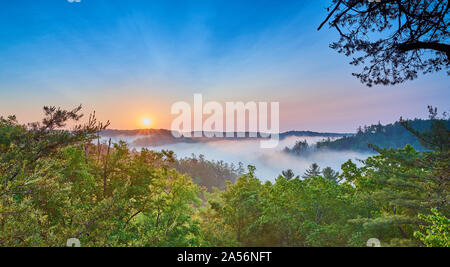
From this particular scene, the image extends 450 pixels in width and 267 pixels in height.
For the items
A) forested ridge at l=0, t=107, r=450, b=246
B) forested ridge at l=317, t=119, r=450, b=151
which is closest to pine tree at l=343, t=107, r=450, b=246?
forested ridge at l=0, t=107, r=450, b=246

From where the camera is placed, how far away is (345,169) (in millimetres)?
13375

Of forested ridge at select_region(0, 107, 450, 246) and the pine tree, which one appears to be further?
the pine tree

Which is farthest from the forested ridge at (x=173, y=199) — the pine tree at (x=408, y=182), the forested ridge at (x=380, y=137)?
the forested ridge at (x=380, y=137)

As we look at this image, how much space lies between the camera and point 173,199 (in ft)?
39.0

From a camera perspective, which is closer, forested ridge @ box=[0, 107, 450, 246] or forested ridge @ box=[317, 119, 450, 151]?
forested ridge @ box=[0, 107, 450, 246]

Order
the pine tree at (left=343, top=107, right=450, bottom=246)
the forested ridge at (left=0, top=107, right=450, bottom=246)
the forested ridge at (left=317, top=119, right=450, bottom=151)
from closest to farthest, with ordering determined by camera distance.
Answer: the forested ridge at (left=0, top=107, right=450, bottom=246) → the pine tree at (left=343, top=107, right=450, bottom=246) → the forested ridge at (left=317, top=119, right=450, bottom=151)

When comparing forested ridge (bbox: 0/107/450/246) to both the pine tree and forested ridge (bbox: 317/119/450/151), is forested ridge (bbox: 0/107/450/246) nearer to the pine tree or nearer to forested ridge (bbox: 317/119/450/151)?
the pine tree

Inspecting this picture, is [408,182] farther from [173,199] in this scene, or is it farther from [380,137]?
[380,137]

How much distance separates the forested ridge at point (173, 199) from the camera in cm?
406

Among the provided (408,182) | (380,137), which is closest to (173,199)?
(408,182)

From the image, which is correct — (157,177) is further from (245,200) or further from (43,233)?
(245,200)

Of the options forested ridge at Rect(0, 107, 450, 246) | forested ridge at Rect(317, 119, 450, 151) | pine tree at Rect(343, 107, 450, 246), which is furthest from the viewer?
forested ridge at Rect(317, 119, 450, 151)

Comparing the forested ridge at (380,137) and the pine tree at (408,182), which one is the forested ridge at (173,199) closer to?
the pine tree at (408,182)

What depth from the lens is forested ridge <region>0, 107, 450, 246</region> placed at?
13.3 ft
